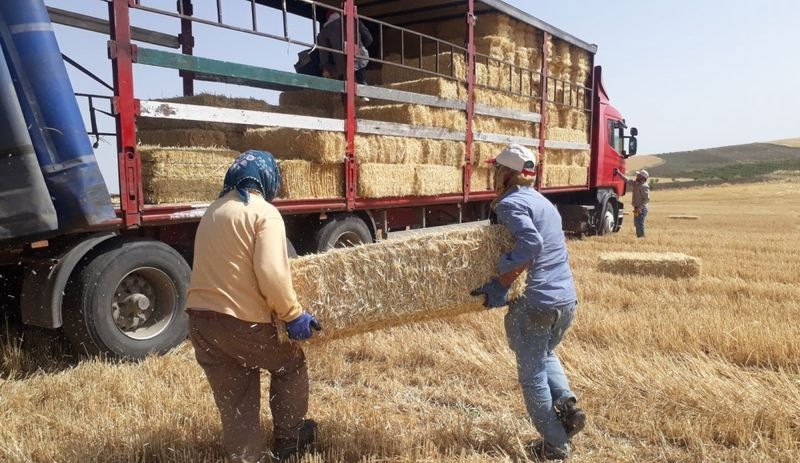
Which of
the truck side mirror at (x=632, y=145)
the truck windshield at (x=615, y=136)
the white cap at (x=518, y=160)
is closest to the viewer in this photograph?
the white cap at (x=518, y=160)

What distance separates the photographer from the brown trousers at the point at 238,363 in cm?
301

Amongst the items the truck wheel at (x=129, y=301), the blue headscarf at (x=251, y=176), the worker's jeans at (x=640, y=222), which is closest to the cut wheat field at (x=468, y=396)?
the truck wheel at (x=129, y=301)

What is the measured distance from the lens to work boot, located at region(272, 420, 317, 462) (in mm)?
3310

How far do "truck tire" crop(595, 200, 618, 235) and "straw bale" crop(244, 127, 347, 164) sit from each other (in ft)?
31.9

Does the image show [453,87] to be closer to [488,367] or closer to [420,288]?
[488,367]

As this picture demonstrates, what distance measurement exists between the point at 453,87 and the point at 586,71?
5.69 m

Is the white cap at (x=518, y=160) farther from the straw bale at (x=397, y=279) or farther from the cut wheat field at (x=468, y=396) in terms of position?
the cut wheat field at (x=468, y=396)

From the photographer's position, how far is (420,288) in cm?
377

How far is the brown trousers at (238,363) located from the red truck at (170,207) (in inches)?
77.5

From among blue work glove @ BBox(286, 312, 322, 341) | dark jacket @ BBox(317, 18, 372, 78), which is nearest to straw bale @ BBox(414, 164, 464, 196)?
dark jacket @ BBox(317, 18, 372, 78)

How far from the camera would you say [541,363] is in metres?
3.43

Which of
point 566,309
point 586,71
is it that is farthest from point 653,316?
point 586,71

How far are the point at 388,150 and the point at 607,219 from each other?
922 centimetres

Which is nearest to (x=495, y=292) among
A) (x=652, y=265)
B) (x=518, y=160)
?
(x=518, y=160)
